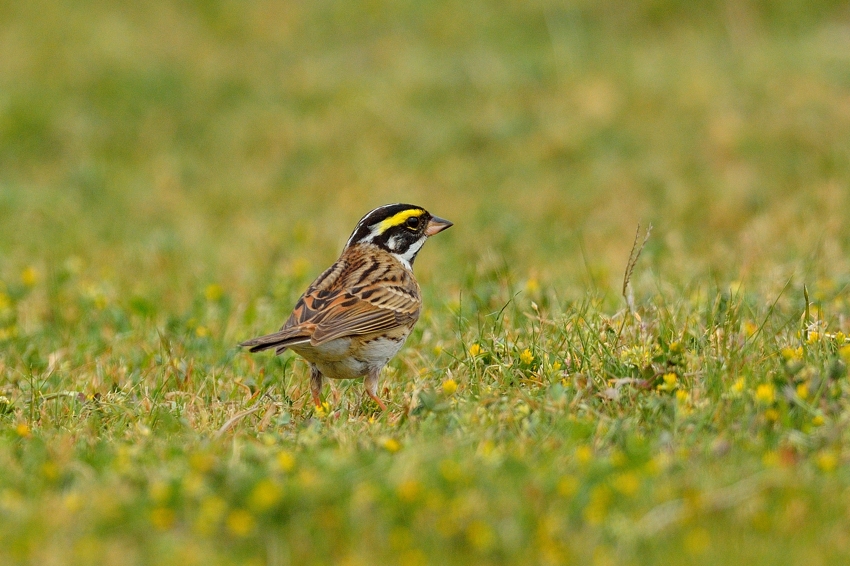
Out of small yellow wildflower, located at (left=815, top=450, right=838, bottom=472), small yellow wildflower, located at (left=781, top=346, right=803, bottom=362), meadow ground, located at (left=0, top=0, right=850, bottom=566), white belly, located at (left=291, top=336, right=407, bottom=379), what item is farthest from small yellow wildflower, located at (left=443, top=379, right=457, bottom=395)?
small yellow wildflower, located at (left=815, top=450, right=838, bottom=472)

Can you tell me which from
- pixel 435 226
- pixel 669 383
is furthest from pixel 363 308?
pixel 669 383

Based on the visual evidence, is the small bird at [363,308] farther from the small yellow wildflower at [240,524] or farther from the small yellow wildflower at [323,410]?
the small yellow wildflower at [240,524]

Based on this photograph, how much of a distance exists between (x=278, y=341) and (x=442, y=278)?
13.8ft

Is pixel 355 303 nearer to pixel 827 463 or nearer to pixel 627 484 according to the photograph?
pixel 627 484

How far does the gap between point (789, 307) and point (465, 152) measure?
808 centimetres

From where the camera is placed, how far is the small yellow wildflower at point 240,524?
4.51m

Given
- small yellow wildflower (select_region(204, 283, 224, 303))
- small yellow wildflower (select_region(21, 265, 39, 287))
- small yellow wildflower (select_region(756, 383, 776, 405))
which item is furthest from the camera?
small yellow wildflower (select_region(21, 265, 39, 287))

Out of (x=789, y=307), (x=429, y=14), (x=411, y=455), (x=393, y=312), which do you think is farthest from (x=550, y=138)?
(x=411, y=455)

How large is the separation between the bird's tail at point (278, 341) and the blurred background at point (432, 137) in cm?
283

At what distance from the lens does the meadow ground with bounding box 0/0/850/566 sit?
463 cm

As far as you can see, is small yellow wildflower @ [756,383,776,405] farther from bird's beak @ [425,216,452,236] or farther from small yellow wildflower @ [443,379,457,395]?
bird's beak @ [425,216,452,236]

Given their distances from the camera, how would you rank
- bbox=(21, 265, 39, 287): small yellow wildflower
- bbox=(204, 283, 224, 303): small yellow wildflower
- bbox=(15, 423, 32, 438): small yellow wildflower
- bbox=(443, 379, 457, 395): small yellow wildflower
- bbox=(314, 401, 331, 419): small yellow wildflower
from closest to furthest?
bbox=(15, 423, 32, 438): small yellow wildflower
bbox=(443, 379, 457, 395): small yellow wildflower
bbox=(314, 401, 331, 419): small yellow wildflower
bbox=(204, 283, 224, 303): small yellow wildflower
bbox=(21, 265, 39, 287): small yellow wildflower

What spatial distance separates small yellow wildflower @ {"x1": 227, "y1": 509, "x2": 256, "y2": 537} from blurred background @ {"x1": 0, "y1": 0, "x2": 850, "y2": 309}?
4.92 m

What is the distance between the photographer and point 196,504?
4.70 m
